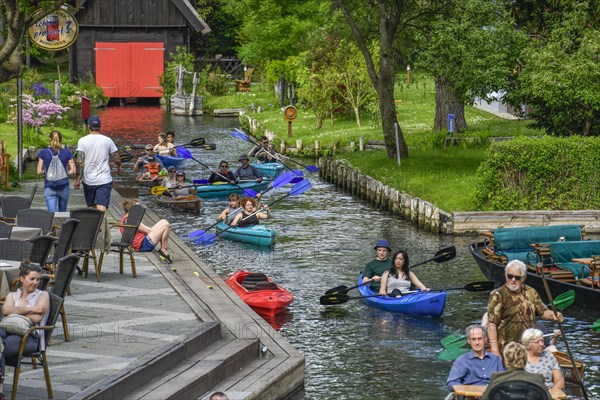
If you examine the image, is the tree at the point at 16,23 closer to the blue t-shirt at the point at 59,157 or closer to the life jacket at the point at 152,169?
the blue t-shirt at the point at 59,157

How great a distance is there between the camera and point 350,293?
81.1 feet

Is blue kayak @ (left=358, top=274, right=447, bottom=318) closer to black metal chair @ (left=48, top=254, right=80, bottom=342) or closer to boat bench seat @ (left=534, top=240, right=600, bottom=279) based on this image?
boat bench seat @ (left=534, top=240, right=600, bottom=279)

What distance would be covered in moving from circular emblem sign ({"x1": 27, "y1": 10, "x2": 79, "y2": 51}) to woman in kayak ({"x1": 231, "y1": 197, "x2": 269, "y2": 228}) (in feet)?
19.4

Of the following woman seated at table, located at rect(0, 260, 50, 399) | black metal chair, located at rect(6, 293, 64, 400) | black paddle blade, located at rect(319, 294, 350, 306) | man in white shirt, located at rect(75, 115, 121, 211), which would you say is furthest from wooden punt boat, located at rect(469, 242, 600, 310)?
woman seated at table, located at rect(0, 260, 50, 399)

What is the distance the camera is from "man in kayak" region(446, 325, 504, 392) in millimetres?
14523

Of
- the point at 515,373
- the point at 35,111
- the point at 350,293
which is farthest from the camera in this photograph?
the point at 35,111

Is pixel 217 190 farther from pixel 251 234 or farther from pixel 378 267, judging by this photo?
pixel 378 267

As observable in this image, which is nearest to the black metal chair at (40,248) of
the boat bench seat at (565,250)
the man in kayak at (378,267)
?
the man in kayak at (378,267)

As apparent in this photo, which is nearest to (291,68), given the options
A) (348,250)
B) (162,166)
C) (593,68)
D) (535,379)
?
(162,166)

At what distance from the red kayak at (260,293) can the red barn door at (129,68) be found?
56.4 metres

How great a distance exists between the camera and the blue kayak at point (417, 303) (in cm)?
2217

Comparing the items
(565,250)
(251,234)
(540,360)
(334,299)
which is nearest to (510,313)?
(540,360)

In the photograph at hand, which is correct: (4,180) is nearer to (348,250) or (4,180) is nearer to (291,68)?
(348,250)

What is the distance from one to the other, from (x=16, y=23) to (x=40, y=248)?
7420 millimetres
